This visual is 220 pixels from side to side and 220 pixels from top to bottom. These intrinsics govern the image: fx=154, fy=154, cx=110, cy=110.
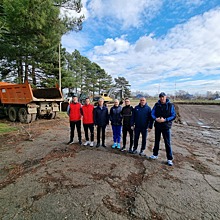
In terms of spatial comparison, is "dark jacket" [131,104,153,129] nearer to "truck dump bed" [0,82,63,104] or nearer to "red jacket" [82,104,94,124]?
"red jacket" [82,104,94,124]

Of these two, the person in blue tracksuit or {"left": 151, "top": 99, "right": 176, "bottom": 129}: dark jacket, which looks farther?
the person in blue tracksuit

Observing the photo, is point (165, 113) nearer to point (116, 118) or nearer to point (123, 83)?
point (116, 118)

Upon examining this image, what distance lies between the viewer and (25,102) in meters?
8.01

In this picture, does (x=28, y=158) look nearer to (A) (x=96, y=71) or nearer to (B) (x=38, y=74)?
(B) (x=38, y=74)

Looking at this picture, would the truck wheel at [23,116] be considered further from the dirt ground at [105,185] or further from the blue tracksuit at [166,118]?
the blue tracksuit at [166,118]

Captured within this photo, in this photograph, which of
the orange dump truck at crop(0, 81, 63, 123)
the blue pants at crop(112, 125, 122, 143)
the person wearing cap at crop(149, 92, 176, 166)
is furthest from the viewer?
the orange dump truck at crop(0, 81, 63, 123)

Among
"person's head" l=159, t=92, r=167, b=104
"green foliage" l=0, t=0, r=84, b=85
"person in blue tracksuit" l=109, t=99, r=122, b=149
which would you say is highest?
"green foliage" l=0, t=0, r=84, b=85

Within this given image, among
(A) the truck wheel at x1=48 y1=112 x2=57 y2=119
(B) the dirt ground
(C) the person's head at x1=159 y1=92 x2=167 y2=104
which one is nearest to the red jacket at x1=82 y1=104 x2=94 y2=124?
(B) the dirt ground

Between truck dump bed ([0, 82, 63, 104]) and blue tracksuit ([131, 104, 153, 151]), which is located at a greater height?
truck dump bed ([0, 82, 63, 104])

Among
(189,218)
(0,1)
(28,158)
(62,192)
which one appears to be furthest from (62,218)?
(0,1)

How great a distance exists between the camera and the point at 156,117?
152 inches

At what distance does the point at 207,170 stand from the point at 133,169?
1592 mm

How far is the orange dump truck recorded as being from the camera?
7941 millimetres

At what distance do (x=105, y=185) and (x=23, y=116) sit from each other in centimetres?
756
